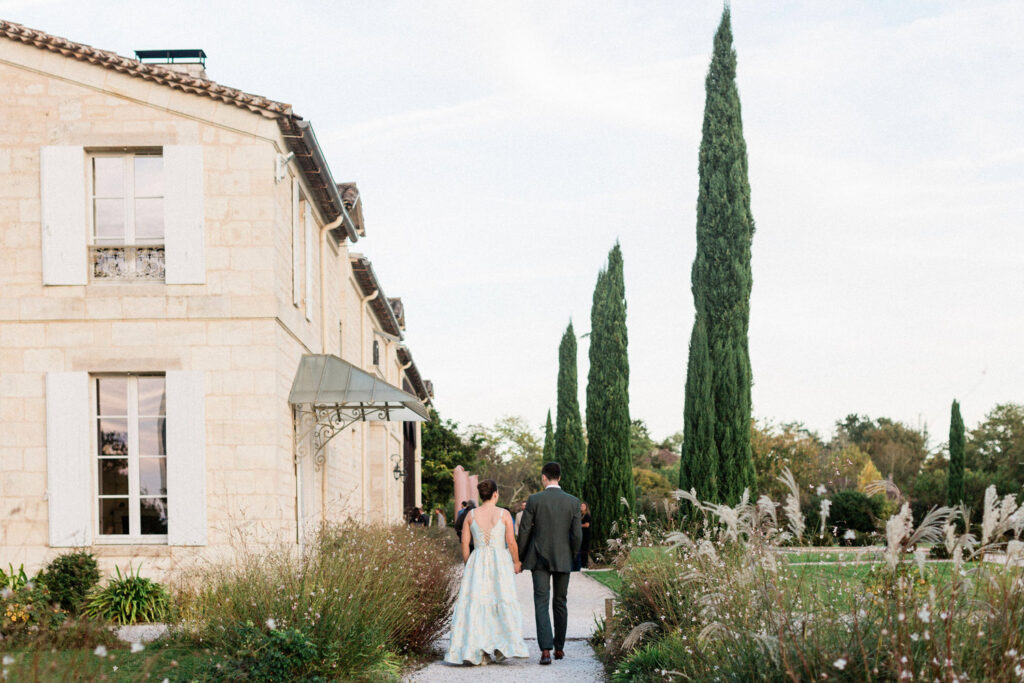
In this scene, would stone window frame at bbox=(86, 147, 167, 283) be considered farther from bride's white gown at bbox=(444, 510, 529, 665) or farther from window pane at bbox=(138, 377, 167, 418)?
bride's white gown at bbox=(444, 510, 529, 665)

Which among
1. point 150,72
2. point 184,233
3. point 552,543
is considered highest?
point 150,72

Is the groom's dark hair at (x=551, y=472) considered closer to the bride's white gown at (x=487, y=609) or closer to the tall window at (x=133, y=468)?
the bride's white gown at (x=487, y=609)

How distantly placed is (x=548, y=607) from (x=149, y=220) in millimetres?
7043

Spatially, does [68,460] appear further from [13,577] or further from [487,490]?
[487,490]

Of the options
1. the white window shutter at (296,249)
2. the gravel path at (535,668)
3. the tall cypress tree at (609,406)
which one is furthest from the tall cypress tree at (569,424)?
the gravel path at (535,668)

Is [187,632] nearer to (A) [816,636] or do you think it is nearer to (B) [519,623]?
(B) [519,623]

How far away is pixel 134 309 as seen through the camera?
508 inches

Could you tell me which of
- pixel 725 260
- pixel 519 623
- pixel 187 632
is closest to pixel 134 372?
pixel 187 632

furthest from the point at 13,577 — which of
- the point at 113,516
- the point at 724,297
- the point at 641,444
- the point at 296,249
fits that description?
the point at 641,444

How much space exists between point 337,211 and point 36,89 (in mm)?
5393

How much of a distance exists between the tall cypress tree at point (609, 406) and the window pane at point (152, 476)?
14.7m

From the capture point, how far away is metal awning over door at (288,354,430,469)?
14.0 metres

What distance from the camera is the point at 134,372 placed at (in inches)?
→ 513

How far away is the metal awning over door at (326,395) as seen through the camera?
14.0 m
